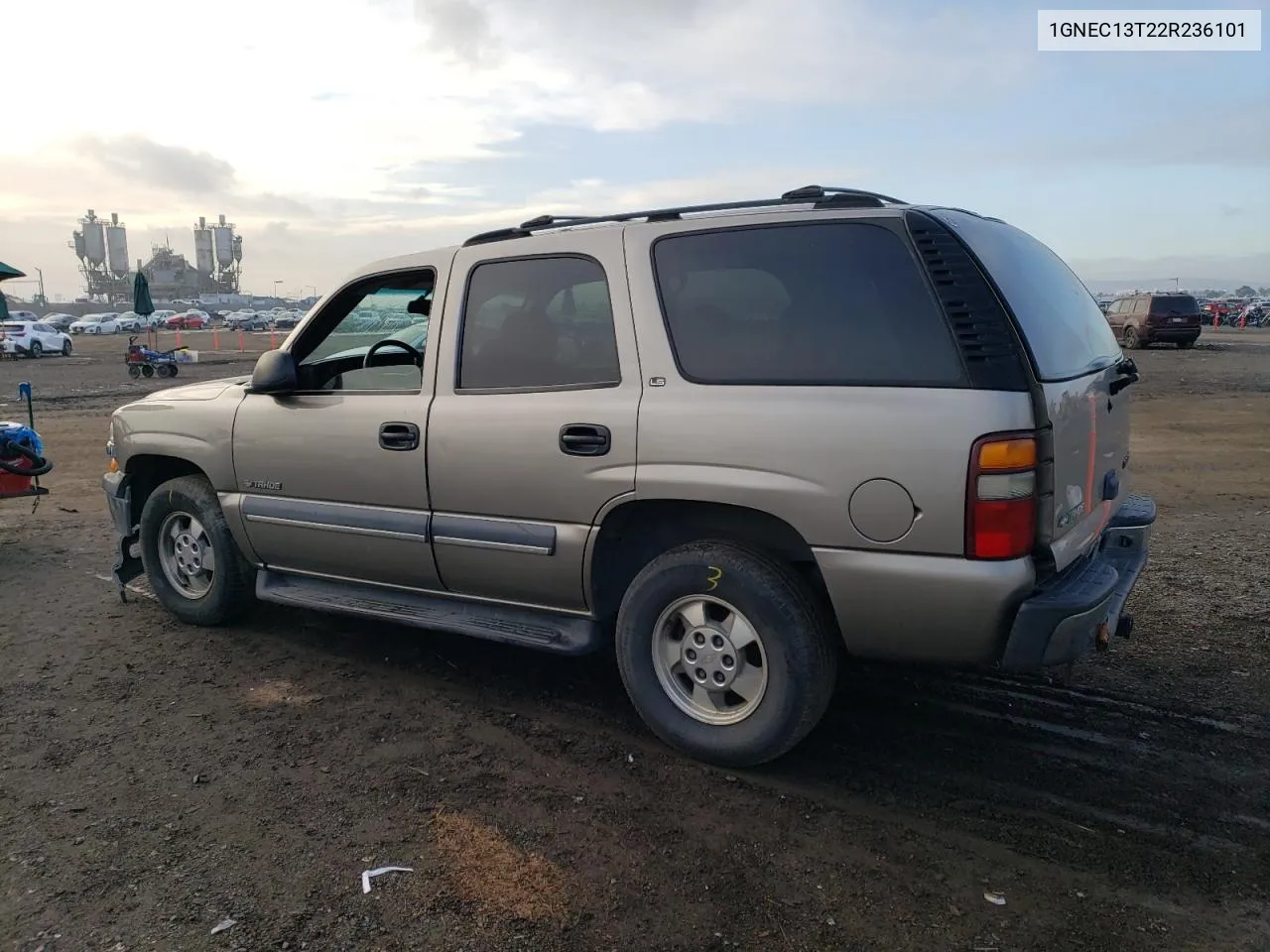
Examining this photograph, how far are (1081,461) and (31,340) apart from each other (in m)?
36.8

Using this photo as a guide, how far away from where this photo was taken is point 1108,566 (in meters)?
3.59

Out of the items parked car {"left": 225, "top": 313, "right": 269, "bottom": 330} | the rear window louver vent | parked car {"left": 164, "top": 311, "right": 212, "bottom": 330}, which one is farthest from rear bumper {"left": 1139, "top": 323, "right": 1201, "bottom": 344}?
→ parked car {"left": 164, "top": 311, "right": 212, "bottom": 330}

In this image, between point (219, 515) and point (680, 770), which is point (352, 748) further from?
point (219, 515)

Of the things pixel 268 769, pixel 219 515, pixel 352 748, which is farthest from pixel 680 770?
pixel 219 515

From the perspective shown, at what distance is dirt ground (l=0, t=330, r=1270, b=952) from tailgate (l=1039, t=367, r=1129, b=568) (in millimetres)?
880

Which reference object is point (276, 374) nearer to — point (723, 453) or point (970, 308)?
point (723, 453)

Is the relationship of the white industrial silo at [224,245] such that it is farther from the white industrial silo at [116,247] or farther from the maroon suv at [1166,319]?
the maroon suv at [1166,319]

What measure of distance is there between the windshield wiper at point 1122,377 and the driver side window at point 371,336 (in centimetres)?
290

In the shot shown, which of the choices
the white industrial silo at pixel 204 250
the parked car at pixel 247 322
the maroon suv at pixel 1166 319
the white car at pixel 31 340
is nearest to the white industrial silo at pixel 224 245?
the white industrial silo at pixel 204 250

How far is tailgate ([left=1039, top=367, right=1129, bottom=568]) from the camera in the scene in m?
3.09


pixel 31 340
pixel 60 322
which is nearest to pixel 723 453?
pixel 31 340

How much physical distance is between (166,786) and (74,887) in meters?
0.62

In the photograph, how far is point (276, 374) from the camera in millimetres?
4457

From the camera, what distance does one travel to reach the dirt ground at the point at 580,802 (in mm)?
2689
